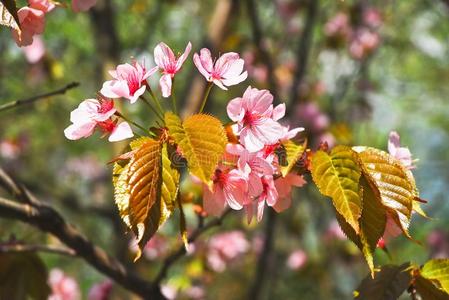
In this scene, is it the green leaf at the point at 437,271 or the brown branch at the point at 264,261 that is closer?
the green leaf at the point at 437,271

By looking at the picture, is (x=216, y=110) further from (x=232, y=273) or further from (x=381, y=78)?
(x=381, y=78)

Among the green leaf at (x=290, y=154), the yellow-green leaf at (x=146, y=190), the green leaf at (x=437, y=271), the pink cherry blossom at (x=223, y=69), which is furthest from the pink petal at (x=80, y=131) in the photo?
the green leaf at (x=437, y=271)

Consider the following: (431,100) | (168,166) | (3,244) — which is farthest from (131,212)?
A: (431,100)

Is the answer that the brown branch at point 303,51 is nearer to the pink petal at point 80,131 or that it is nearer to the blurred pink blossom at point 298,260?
the blurred pink blossom at point 298,260

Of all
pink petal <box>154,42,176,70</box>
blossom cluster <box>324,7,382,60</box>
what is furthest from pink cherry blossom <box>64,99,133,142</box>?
blossom cluster <box>324,7,382,60</box>

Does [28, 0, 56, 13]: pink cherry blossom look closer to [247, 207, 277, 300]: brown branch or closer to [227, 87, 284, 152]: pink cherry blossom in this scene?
[227, 87, 284, 152]: pink cherry blossom

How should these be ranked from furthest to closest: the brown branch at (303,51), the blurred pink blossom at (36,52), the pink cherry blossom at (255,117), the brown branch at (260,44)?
1. the brown branch at (303,51)
2. the brown branch at (260,44)
3. the blurred pink blossom at (36,52)
4. the pink cherry blossom at (255,117)

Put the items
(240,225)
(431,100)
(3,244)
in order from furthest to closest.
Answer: (431,100) → (240,225) → (3,244)
